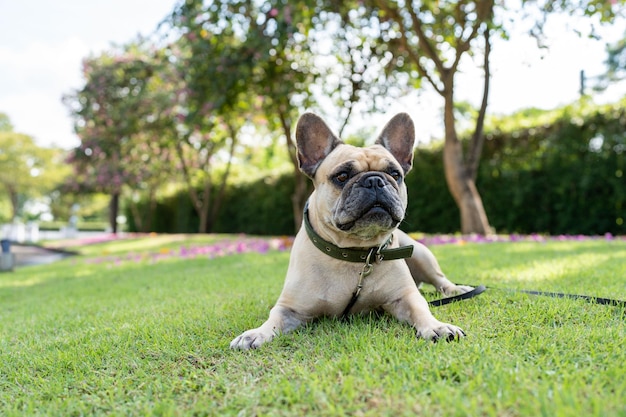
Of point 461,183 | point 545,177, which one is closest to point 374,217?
point 461,183

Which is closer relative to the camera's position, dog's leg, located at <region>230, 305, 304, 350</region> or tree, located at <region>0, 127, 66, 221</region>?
dog's leg, located at <region>230, 305, 304, 350</region>

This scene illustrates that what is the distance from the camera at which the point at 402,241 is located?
337 cm

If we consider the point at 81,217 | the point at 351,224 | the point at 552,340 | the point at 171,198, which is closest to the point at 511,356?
the point at 552,340

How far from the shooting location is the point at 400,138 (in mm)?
3125

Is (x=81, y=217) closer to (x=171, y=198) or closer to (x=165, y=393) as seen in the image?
(x=171, y=198)

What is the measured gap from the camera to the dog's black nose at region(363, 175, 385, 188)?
257cm

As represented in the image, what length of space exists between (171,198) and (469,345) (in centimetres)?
2367

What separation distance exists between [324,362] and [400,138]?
5.22 ft

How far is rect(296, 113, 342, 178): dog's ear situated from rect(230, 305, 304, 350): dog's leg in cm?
85

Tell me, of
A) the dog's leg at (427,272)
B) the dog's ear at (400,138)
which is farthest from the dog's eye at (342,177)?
the dog's leg at (427,272)

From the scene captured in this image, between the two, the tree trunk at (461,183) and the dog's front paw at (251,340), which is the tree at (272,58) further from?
the dog's front paw at (251,340)

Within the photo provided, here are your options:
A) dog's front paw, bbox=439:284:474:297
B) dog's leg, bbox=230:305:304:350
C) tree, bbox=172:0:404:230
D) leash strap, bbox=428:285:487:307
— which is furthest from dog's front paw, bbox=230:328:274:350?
tree, bbox=172:0:404:230

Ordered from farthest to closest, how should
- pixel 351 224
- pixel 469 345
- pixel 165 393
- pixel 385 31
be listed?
pixel 385 31 → pixel 351 224 → pixel 469 345 → pixel 165 393

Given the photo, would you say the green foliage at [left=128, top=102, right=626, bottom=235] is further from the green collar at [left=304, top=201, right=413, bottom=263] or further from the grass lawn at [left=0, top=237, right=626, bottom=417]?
the green collar at [left=304, top=201, right=413, bottom=263]
